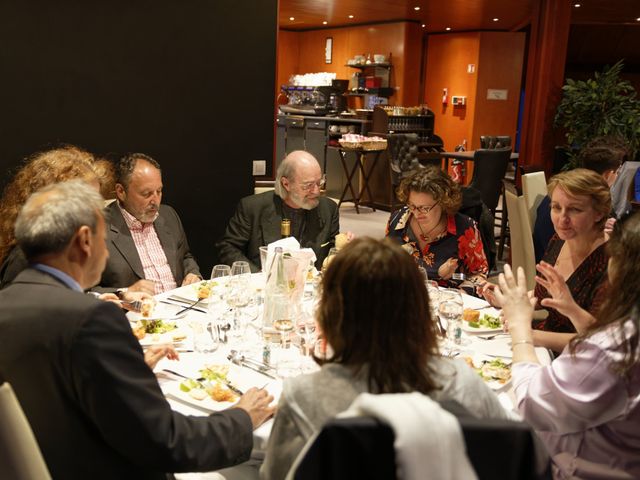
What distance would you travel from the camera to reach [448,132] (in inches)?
538

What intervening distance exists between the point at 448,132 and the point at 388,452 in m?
13.1

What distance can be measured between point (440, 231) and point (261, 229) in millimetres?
1055

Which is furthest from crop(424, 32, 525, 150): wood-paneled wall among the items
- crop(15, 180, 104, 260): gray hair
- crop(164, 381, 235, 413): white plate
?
crop(15, 180, 104, 260): gray hair

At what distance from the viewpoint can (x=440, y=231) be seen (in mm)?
3436

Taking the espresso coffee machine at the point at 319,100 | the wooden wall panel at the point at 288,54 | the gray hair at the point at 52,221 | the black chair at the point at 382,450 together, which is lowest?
the black chair at the point at 382,450

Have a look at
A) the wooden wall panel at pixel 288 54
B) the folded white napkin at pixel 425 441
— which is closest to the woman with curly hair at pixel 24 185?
the folded white napkin at pixel 425 441

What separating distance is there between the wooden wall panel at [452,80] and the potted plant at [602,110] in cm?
547

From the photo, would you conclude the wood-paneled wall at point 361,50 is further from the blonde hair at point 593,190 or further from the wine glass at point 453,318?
the wine glass at point 453,318

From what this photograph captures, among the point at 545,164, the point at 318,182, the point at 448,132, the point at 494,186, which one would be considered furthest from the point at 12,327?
the point at 448,132

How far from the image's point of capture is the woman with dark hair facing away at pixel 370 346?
51.6 inches

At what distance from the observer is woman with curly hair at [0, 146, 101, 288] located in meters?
2.52

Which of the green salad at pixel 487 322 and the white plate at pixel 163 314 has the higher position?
the green salad at pixel 487 322

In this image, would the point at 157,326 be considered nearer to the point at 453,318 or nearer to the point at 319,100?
the point at 453,318

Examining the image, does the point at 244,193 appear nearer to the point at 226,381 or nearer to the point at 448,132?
the point at 226,381
